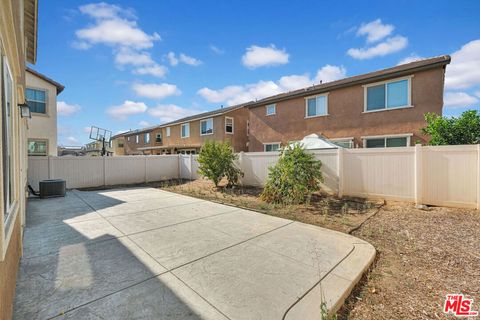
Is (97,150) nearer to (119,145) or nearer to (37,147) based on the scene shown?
(119,145)

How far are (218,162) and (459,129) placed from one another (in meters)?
10.0

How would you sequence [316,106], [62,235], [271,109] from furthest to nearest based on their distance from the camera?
1. [271,109]
2. [316,106]
3. [62,235]

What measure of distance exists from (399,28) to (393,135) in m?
5.15

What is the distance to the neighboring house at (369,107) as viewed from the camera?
11062 mm

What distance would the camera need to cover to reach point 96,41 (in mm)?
10203

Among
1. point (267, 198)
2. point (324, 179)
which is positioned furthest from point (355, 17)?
point (267, 198)

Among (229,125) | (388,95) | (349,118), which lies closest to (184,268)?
(349,118)

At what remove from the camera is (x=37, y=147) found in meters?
13.1

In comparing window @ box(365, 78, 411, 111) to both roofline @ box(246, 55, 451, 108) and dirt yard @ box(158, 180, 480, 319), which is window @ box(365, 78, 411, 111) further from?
dirt yard @ box(158, 180, 480, 319)

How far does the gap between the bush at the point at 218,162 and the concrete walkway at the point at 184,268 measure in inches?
215

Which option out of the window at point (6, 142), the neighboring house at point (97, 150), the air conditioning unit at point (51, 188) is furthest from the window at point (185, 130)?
the window at point (6, 142)

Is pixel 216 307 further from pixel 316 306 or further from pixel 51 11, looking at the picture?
pixel 51 11

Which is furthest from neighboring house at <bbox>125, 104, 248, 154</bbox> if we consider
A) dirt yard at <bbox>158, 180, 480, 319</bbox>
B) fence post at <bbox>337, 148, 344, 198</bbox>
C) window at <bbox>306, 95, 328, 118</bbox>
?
dirt yard at <bbox>158, 180, 480, 319</bbox>

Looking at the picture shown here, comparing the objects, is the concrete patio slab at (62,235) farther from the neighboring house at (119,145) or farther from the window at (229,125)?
the neighboring house at (119,145)
